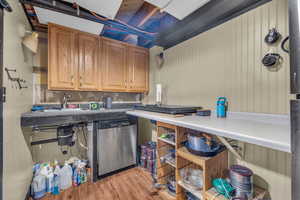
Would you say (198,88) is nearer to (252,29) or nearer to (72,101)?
(252,29)

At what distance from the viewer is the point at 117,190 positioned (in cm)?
163

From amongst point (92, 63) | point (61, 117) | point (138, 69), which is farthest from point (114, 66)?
point (61, 117)

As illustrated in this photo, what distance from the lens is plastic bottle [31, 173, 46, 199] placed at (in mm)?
1498

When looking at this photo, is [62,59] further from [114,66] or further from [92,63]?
[114,66]

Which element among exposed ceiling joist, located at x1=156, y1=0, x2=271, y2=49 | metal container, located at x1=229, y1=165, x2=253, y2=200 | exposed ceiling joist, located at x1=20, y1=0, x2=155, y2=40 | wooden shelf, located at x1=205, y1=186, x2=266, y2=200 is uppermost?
exposed ceiling joist, located at x1=20, y1=0, x2=155, y2=40

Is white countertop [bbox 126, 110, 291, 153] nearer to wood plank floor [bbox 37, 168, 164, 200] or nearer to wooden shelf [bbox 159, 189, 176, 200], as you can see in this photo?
wooden shelf [bbox 159, 189, 176, 200]

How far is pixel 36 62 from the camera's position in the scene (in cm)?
192

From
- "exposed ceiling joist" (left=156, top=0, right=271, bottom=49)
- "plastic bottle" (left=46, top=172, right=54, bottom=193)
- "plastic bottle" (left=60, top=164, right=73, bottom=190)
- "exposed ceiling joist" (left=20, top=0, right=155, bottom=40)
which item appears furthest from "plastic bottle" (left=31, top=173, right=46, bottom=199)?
"exposed ceiling joist" (left=156, top=0, right=271, bottom=49)

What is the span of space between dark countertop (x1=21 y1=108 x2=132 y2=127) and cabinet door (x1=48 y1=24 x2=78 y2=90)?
0.41 m

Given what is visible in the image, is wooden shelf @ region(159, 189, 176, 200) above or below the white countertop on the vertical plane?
below

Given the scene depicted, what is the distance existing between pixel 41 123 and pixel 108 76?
1.10m

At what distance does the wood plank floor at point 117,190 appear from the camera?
1521mm

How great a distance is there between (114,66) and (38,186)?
75.2 inches

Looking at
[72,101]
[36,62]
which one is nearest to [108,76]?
[72,101]
